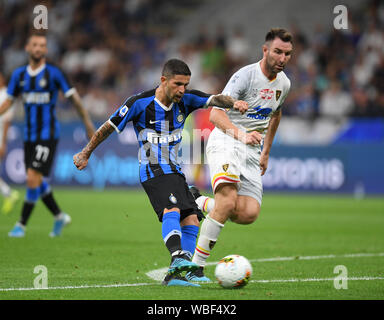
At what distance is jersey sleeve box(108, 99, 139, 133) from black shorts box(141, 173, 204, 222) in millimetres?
547

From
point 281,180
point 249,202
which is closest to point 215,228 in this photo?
point 249,202

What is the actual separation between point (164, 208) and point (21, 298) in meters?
1.44

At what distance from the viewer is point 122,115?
6324 mm

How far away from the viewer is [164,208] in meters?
6.24

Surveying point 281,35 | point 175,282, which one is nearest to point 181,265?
point 175,282

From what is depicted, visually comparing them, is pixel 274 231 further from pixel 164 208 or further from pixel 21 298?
pixel 21 298

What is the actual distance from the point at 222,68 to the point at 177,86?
52.6 ft

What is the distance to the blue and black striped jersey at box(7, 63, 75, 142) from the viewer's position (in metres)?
10.2

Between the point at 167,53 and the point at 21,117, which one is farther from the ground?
the point at 167,53

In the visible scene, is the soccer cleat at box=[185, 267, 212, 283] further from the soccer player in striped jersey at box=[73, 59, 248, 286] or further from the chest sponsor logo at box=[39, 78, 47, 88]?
the chest sponsor logo at box=[39, 78, 47, 88]

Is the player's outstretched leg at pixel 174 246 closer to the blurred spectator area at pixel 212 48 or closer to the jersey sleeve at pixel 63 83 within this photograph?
the jersey sleeve at pixel 63 83

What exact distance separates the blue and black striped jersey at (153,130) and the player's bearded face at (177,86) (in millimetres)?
206

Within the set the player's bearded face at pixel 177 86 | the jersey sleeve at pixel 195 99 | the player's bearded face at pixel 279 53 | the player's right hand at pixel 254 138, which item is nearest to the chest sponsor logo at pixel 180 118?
the jersey sleeve at pixel 195 99

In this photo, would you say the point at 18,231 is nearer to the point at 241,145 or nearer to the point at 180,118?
the point at 241,145
